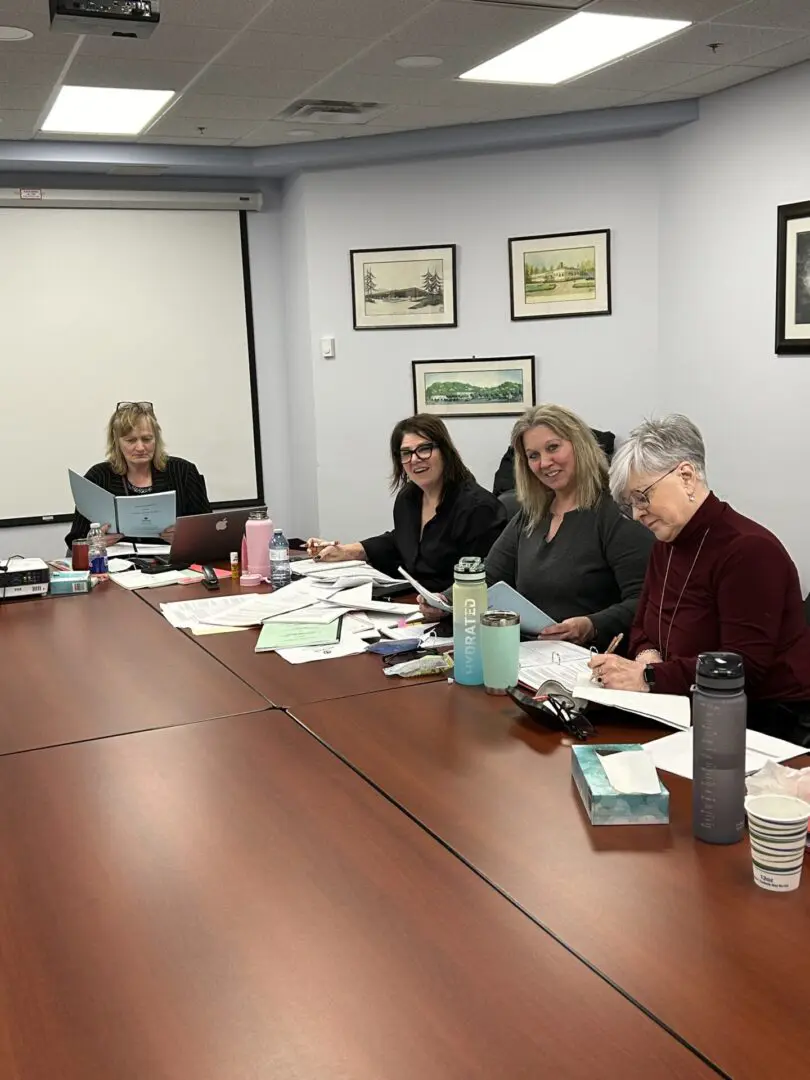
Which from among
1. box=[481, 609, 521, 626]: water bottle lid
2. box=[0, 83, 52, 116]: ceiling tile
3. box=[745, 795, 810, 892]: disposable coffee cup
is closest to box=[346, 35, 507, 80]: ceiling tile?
box=[0, 83, 52, 116]: ceiling tile

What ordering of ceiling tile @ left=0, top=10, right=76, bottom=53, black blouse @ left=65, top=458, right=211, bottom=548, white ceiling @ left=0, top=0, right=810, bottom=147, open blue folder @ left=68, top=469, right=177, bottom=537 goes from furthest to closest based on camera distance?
black blouse @ left=65, top=458, right=211, bottom=548 < open blue folder @ left=68, top=469, right=177, bottom=537 < white ceiling @ left=0, top=0, right=810, bottom=147 < ceiling tile @ left=0, top=10, right=76, bottom=53

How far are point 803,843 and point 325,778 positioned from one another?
76 cm

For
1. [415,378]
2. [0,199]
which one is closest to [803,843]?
[415,378]

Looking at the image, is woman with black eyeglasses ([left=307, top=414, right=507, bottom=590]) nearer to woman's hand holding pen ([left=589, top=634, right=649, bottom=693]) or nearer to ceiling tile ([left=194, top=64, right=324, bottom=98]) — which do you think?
woman's hand holding pen ([left=589, top=634, right=649, bottom=693])

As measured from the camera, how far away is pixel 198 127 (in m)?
5.16

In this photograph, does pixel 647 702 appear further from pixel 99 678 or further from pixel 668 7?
pixel 668 7

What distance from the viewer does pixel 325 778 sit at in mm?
1744

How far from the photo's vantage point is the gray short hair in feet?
7.28

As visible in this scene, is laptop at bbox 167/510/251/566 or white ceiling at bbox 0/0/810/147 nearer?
white ceiling at bbox 0/0/810/147

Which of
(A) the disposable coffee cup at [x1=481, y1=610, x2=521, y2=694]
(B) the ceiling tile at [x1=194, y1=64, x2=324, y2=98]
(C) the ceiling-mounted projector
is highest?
(B) the ceiling tile at [x1=194, y1=64, x2=324, y2=98]

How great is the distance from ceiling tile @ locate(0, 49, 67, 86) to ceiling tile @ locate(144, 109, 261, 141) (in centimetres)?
78

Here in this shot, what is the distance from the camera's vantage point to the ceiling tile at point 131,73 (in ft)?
13.2

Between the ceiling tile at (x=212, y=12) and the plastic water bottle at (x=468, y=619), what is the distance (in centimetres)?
225

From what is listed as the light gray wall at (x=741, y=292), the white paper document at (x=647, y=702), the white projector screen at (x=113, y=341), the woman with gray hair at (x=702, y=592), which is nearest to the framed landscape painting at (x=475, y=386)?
the light gray wall at (x=741, y=292)
